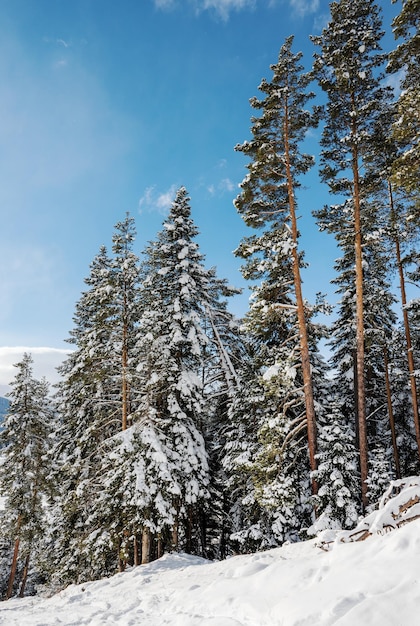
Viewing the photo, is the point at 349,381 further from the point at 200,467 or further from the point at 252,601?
the point at 252,601

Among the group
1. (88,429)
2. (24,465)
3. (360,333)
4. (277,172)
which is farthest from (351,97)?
(24,465)

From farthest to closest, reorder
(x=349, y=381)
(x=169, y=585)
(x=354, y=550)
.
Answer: (x=349, y=381)
(x=169, y=585)
(x=354, y=550)

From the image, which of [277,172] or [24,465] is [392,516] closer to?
[277,172]

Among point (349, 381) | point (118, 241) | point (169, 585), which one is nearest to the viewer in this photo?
point (169, 585)

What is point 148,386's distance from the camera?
14.6 metres

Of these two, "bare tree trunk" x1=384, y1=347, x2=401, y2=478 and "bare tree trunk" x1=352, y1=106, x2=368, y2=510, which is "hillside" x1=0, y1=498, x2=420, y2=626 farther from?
"bare tree trunk" x1=384, y1=347, x2=401, y2=478

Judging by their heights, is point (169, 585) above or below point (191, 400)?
below

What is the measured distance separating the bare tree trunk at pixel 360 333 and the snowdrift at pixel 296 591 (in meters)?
4.20

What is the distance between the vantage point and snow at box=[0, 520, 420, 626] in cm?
375

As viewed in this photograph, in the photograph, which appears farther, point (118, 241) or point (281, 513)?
point (118, 241)

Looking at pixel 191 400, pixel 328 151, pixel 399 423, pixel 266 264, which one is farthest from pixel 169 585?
pixel 399 423

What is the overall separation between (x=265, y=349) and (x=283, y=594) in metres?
10.0

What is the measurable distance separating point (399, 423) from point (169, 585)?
58.5 feet

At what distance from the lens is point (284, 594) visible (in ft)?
16.4
